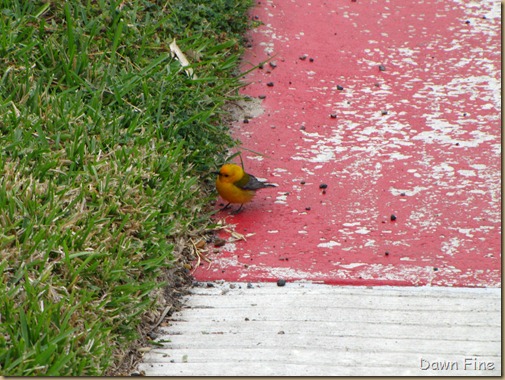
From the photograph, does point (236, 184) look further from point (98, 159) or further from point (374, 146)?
point (374, 146)

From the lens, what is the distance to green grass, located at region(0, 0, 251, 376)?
3.73m

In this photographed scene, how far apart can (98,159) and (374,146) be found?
2.07 m

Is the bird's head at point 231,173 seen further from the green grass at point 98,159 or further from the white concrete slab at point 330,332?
the white concrete slab at point 330,332

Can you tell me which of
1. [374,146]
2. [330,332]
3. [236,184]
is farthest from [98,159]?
[374,146]

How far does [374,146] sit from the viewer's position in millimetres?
6008

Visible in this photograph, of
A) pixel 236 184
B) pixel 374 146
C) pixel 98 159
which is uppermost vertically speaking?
pixel 98 159

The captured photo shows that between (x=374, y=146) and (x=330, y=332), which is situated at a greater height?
(x=330, y=332)

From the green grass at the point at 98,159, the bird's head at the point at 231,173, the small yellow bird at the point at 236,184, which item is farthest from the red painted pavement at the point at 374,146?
the green grass at the point at 98,159

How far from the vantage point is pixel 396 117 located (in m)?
6.33

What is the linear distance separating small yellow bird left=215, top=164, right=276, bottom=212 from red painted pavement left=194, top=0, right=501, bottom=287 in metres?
0.16

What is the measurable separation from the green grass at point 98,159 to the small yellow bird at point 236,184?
0.57 feet

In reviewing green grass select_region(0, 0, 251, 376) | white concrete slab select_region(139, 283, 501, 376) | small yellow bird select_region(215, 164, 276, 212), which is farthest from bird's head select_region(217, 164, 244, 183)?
white concrete slab select_region(139, 283, 501, 376)

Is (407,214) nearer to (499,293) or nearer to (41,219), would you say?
(499,293)

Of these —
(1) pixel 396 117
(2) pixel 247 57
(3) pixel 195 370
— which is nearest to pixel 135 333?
(3) pixel 195 370
